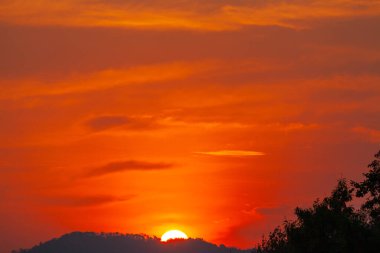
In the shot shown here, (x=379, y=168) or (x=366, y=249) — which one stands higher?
(x=379, y=168)

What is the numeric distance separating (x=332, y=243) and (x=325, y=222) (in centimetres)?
234

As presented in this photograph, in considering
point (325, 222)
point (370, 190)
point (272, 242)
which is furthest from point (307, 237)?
point (272, 242)

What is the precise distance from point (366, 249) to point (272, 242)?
27.0 m

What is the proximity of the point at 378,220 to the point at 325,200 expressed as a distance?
18.8ft

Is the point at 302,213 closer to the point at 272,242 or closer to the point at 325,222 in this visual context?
the point at 325,222

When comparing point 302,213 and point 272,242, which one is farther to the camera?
point 272,242

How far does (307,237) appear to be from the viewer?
7475 centimetres

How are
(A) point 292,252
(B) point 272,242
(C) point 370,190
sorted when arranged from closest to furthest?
(C) point 370,190 → (A) point 292,252 → (B) point 272,242

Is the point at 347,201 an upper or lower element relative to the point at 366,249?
upper

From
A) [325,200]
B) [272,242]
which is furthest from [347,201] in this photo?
[272,242]

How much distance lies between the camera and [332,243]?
237 feet

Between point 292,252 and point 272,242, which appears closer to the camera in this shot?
point 292,252

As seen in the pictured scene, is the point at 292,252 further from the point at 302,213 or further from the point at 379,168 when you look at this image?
the point at 379,168

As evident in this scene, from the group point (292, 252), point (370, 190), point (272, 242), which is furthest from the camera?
point (272, 242)
